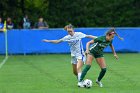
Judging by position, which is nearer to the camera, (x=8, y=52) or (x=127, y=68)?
(x=127, y=68)

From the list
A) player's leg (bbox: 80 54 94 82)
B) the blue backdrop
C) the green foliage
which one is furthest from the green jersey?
the green foliage

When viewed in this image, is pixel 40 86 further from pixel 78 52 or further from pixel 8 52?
pixel 8 52

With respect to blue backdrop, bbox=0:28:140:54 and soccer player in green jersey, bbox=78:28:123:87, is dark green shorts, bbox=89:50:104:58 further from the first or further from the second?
blue backdrop, bbox=0:28:140:54

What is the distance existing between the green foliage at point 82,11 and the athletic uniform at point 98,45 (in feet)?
86.9

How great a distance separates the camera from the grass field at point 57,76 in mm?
16047

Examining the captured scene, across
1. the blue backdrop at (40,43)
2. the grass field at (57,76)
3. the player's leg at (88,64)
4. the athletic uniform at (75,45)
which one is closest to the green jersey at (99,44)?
the player's leg at (88,64)

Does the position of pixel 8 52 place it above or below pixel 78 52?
below

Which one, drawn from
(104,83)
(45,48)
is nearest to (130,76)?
(104,83)

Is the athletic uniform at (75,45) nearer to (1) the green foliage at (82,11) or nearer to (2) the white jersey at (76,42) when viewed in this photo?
(2) the white jersey at (76,42)

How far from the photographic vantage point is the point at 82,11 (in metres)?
43.8

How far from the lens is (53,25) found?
142 feet

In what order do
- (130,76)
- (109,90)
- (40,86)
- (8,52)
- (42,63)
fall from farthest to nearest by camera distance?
(8,52)
(42,63)
(130,76)
(40,86)
(109,90)

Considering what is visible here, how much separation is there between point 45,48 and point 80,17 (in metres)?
11.8

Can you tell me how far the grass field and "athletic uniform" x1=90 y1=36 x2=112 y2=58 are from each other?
1.01 m
